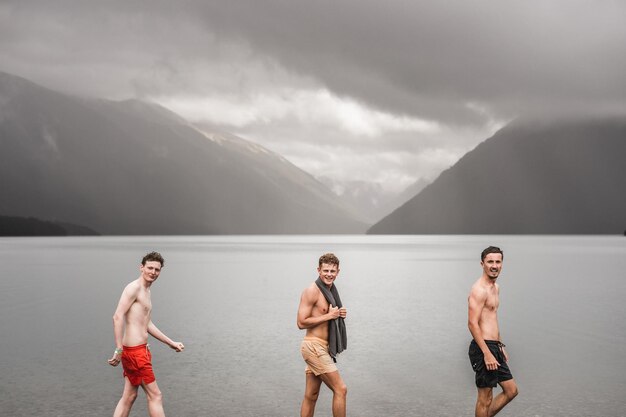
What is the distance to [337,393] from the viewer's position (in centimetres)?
865

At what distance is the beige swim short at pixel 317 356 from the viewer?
343 inches

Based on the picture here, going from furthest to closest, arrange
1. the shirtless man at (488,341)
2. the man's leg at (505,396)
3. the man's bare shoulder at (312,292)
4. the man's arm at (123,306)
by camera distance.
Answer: the man's leg at (505,396) → the shirtless man at (488,341) → the man's bare shoulder at (312,292) → the man's arm at (123,306)

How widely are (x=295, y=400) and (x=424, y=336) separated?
8762mm

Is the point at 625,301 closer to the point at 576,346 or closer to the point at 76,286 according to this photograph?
the point at 576,346

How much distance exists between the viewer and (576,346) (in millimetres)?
17750

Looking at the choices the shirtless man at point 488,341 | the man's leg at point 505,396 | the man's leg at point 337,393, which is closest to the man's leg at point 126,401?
the man's leg at point 337,393

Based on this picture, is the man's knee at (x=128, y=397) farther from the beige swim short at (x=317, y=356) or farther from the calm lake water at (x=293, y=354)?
the beige swim short at (x=317, y=356)

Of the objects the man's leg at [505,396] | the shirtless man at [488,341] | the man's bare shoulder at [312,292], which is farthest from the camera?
the man's leg at [505,396]

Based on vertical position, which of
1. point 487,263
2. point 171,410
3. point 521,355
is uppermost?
point 487,263

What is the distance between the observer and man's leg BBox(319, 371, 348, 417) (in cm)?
854

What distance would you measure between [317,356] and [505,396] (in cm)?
271

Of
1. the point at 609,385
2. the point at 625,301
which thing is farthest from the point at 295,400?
the point at 625,301

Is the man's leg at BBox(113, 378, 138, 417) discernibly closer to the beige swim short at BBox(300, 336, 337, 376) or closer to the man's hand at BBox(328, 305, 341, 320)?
the beige swim short at BBox(300, 336, 337, 376)

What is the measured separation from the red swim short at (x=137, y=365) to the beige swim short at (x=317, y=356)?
2108mm
